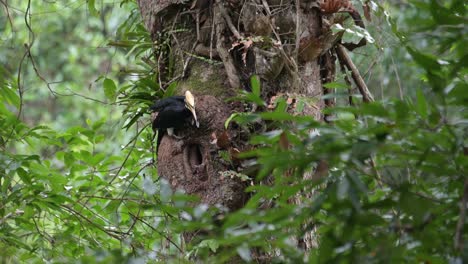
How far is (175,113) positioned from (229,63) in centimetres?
27

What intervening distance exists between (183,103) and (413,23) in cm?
106

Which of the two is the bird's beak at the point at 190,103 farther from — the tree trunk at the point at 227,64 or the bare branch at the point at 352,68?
the bare branch at the point at 352,68

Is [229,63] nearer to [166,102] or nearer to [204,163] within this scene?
[166,102]

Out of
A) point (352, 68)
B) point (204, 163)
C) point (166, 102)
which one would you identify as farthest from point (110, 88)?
point (352, 68)

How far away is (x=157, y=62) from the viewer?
2705mm

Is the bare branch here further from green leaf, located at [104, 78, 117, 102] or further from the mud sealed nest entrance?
green leaf, located at [104, 78, 117, 102]

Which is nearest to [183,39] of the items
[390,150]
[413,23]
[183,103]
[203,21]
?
[203,21]

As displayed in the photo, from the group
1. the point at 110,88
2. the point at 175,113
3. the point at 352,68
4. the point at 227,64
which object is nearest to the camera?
the point at 175,113

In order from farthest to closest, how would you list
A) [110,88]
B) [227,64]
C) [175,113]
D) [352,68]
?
[110,88], [352,68], [227,64], [175,113]

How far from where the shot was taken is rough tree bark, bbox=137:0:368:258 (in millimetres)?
2338

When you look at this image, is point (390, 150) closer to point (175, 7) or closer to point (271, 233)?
point (271, 233)

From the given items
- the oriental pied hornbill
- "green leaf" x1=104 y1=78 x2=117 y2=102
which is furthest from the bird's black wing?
"green leaf" x1=104 y1=78 x2=117 y2=102

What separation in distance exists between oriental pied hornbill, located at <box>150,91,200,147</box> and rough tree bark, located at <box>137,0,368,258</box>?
1.3 inches

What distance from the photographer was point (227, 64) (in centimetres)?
243
